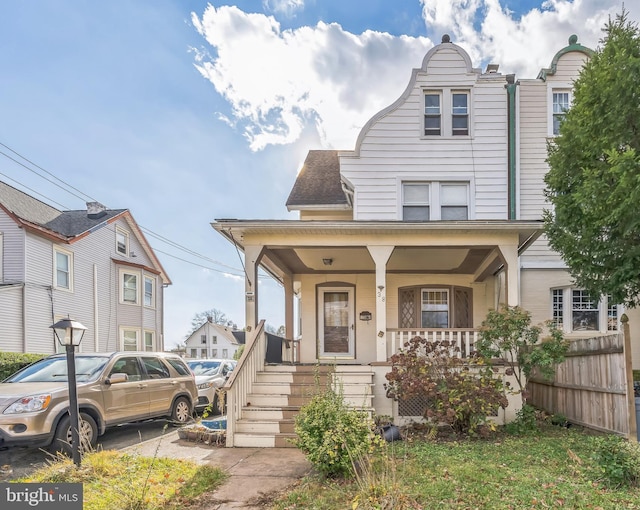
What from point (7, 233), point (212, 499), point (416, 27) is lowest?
point (212, 499)

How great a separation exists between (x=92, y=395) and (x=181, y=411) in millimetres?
2524

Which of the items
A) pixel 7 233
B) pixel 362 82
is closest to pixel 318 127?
pixel 362 82

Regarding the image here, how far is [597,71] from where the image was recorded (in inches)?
303

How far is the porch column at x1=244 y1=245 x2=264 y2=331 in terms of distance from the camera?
8453 millimetres

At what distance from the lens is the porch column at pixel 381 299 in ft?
27.0

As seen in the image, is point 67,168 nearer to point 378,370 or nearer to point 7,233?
point 7,233

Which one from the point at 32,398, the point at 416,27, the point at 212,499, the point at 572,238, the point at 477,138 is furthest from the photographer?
the point at 416,27

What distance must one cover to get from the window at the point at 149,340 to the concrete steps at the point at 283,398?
15.4 meters

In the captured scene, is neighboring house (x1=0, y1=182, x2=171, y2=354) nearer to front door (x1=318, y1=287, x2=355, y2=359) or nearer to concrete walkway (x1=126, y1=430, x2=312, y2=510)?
front door (x1=318, y1=287, x2=355, y2=359)

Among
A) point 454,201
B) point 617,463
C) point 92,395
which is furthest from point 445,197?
point 92,395

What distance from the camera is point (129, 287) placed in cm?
2117

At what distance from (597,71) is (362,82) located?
226 inches

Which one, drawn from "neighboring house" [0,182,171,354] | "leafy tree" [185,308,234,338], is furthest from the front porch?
"leafy tree" [185,308,234,338]

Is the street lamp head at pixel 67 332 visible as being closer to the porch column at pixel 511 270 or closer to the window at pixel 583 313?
the porch column at pixel 511 270
